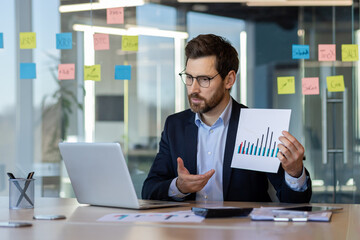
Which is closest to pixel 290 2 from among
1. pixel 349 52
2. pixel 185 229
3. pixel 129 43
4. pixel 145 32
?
pixel 349 52

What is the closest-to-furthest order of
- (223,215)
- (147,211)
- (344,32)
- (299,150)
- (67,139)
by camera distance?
→ (223,215)
(147,211)
(299,150)
(344,32)
(67,139)

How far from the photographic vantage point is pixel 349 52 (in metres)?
3.94

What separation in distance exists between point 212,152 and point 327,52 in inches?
72.2

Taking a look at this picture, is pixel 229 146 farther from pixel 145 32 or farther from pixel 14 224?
pixel 145 32

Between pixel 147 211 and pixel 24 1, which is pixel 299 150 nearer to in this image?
pixel 147 211

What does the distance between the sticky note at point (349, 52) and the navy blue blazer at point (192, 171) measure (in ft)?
5.53

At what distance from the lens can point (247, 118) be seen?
2.20m

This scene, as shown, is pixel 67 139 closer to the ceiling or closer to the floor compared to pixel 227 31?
closer to the floor

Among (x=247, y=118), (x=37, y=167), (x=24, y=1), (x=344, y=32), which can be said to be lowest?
(x=37, y=167)

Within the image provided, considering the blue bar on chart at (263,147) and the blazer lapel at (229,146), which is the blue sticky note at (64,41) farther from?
the blue bar on chart at (263,147)

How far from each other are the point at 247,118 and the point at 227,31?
202 centimetres

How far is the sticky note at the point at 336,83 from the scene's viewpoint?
13.0ft

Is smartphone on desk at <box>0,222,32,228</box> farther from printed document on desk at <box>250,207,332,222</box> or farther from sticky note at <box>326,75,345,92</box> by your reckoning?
sticky note at <box>326,75,345,92</box>

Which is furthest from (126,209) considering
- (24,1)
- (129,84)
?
(24,1)
